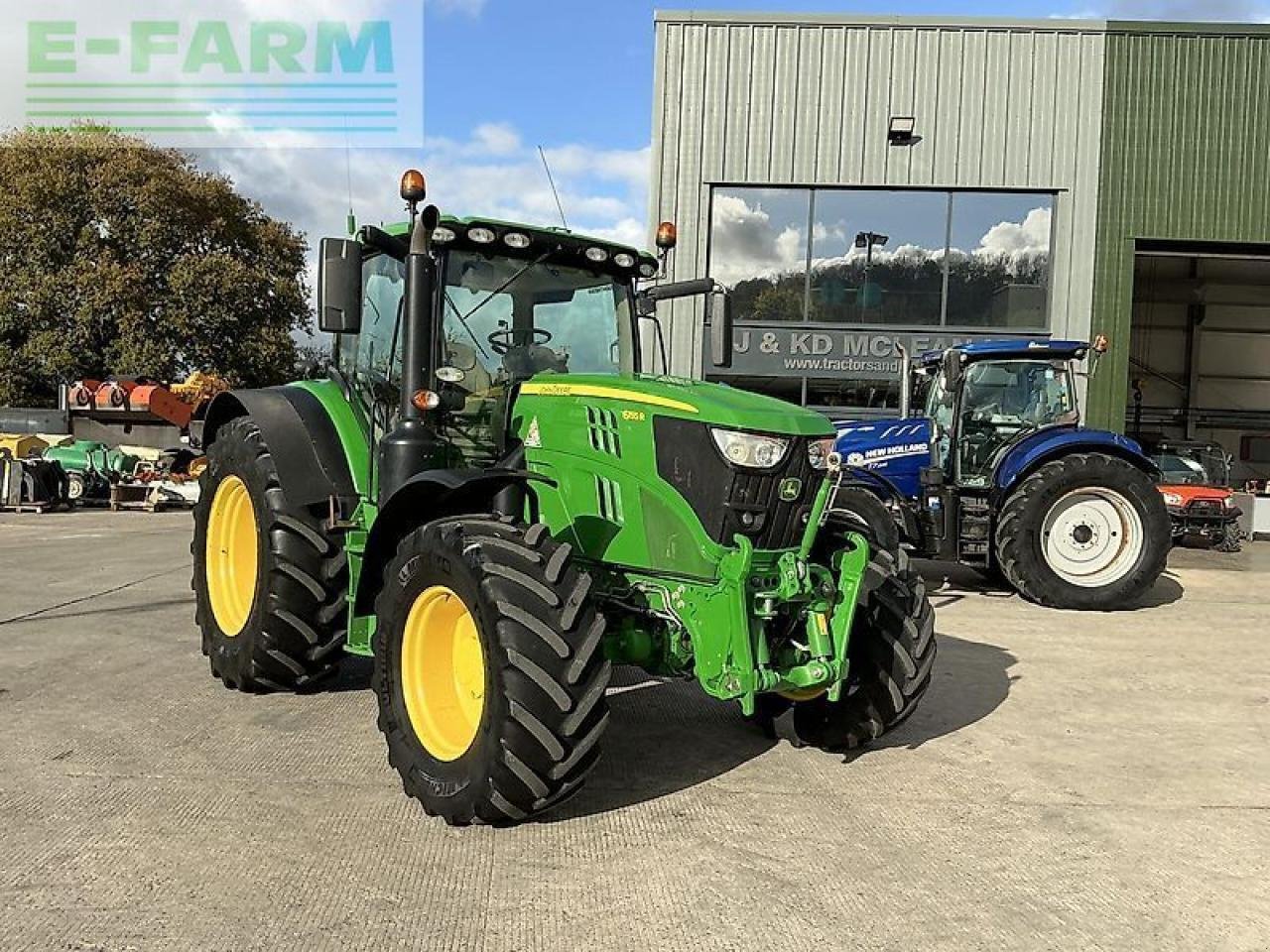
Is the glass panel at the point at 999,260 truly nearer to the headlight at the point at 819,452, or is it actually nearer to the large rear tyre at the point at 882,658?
the large rear tyre at the point at 882,658

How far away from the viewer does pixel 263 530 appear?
5.19 metres

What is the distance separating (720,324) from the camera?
16.9ft

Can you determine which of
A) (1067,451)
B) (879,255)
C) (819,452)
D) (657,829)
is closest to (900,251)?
(879,255)

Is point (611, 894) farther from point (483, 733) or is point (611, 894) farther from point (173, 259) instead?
point (173, 259)

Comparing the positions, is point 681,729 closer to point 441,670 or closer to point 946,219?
point 441,670

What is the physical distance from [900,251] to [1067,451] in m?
7.00

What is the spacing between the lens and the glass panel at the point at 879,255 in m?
15.7

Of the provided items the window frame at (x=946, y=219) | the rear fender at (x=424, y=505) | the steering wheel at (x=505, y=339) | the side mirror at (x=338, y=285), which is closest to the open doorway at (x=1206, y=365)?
the window frame at (x=946, y=219)

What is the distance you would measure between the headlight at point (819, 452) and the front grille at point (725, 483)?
0.14 feet

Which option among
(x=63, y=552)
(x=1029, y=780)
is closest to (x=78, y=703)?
(x=1029, y=780)

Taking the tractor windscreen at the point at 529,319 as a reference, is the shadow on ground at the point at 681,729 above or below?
below

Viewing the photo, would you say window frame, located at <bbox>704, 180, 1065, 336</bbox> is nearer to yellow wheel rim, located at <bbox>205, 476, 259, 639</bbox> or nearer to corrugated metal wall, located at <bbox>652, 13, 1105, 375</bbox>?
corrugated metal wall, located at <bbox>652, 13, 1105, 375</bbox>

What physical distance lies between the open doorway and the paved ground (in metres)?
27.6

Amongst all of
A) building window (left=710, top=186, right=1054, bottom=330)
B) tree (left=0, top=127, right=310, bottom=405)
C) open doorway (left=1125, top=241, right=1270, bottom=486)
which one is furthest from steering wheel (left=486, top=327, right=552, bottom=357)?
open doorway (left=1125, top=241, right=1270, bottom=486)
